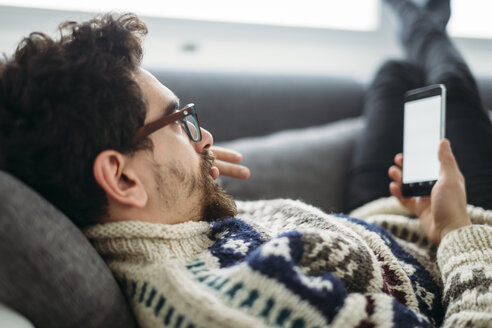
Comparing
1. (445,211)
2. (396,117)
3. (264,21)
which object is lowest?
(445,211)

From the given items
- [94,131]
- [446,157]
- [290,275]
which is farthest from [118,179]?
[446,157]

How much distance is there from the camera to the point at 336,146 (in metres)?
1.26

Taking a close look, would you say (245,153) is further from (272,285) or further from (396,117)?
(272,285)

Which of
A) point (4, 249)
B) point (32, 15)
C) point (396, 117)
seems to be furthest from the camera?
point (32, 15)

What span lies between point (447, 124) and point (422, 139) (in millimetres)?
208

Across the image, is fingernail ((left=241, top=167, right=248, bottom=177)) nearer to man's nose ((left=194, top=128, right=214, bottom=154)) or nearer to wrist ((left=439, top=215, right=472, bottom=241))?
man's nose ((left=194, top=128, right=214, bottom=154))

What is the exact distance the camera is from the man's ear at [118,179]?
0.60 metres

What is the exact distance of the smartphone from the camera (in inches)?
34.9

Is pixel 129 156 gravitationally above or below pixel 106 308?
A: above

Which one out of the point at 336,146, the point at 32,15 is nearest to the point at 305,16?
the point at 336,146

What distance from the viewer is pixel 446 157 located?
80 cm

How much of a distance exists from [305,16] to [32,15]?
1248mm

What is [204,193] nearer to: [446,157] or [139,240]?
[139,240]

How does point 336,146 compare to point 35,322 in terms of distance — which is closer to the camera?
point 35,322
